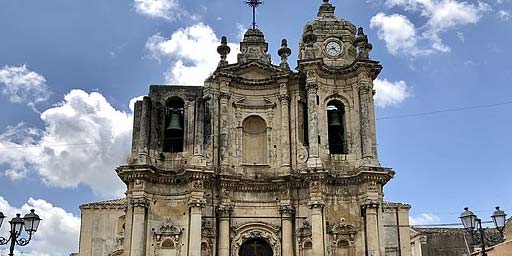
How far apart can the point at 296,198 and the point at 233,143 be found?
340 cm

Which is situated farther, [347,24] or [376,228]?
[347,24]

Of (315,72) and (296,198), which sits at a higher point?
(315,72)

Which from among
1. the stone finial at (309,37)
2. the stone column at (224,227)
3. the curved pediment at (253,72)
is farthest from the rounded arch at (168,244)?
the stone finial at (309,37)

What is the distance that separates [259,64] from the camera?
27312mm

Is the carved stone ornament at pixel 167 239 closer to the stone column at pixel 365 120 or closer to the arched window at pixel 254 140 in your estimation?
the arched window at pixel 254 140

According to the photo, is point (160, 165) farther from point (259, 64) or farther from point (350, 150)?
point (350, 150)

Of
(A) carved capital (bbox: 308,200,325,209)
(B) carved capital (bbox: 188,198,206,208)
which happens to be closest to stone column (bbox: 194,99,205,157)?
(B) carved capital (bbox: 188,198,206,208)

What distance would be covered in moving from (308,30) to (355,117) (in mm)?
4313

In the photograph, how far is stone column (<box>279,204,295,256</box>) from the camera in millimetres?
24812

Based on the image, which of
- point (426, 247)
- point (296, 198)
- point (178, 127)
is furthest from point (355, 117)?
point (426, 247)

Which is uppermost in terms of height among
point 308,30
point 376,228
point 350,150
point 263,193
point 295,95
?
point 308,30

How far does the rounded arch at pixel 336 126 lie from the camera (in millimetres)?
26906

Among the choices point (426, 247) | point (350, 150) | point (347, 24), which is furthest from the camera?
point (426, 247)

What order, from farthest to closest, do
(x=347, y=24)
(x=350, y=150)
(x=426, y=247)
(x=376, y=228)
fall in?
(x=426, y=247) → (x=347, y=24) → (x=350, y=150) → (x=376, y=228)
